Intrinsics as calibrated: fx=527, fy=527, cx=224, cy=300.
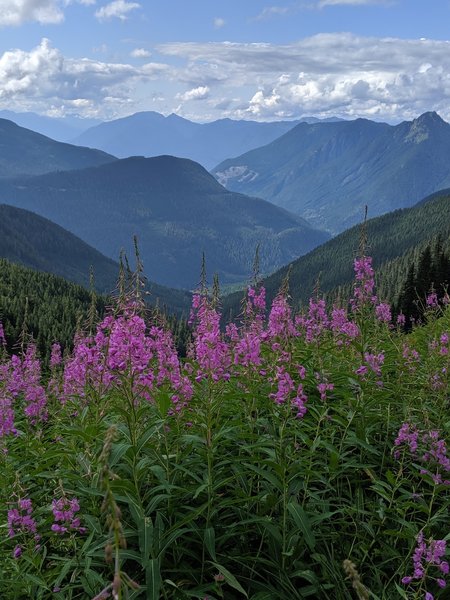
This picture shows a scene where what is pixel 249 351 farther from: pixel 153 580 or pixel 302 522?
pixel 153 580

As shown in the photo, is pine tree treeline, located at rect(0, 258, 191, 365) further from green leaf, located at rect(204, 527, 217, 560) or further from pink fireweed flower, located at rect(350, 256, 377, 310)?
green leaf, located at rect(204, 527, 217, 560)

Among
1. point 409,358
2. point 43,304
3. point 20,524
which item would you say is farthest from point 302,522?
point 43,304

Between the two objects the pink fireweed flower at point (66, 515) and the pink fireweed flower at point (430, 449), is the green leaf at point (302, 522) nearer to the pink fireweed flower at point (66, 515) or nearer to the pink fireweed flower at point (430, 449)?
the pink fireweed flower at point (430, 449)

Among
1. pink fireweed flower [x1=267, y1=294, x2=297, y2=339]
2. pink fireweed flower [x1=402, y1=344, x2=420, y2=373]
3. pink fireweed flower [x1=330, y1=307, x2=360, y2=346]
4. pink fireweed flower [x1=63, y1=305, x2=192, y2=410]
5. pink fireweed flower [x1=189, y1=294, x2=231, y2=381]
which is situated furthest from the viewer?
pink fireweed flower [x1=330, y1=307, x2=360, y2=346]

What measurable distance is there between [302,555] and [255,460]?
102 cm

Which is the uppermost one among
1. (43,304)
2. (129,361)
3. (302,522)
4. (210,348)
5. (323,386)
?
(129,361)

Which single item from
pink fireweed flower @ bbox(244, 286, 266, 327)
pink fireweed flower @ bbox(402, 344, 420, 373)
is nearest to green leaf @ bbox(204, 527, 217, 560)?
pink fireweed flower @ bbox(244, 286, 266, 327)

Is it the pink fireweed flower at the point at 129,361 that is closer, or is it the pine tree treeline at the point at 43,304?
the pink fireweed flower at the point at 129,361

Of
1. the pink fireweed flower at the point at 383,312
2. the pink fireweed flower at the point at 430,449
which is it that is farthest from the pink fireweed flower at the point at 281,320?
the pink fireweed flower at the point at 383,312

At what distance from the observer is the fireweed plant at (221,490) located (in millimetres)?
4621

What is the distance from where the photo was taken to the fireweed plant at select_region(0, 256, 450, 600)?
462 centimetres

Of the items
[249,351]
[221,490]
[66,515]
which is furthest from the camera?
[249,351]

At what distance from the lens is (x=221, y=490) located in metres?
5.79

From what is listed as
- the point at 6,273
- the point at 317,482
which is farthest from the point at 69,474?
the point at 6,273
